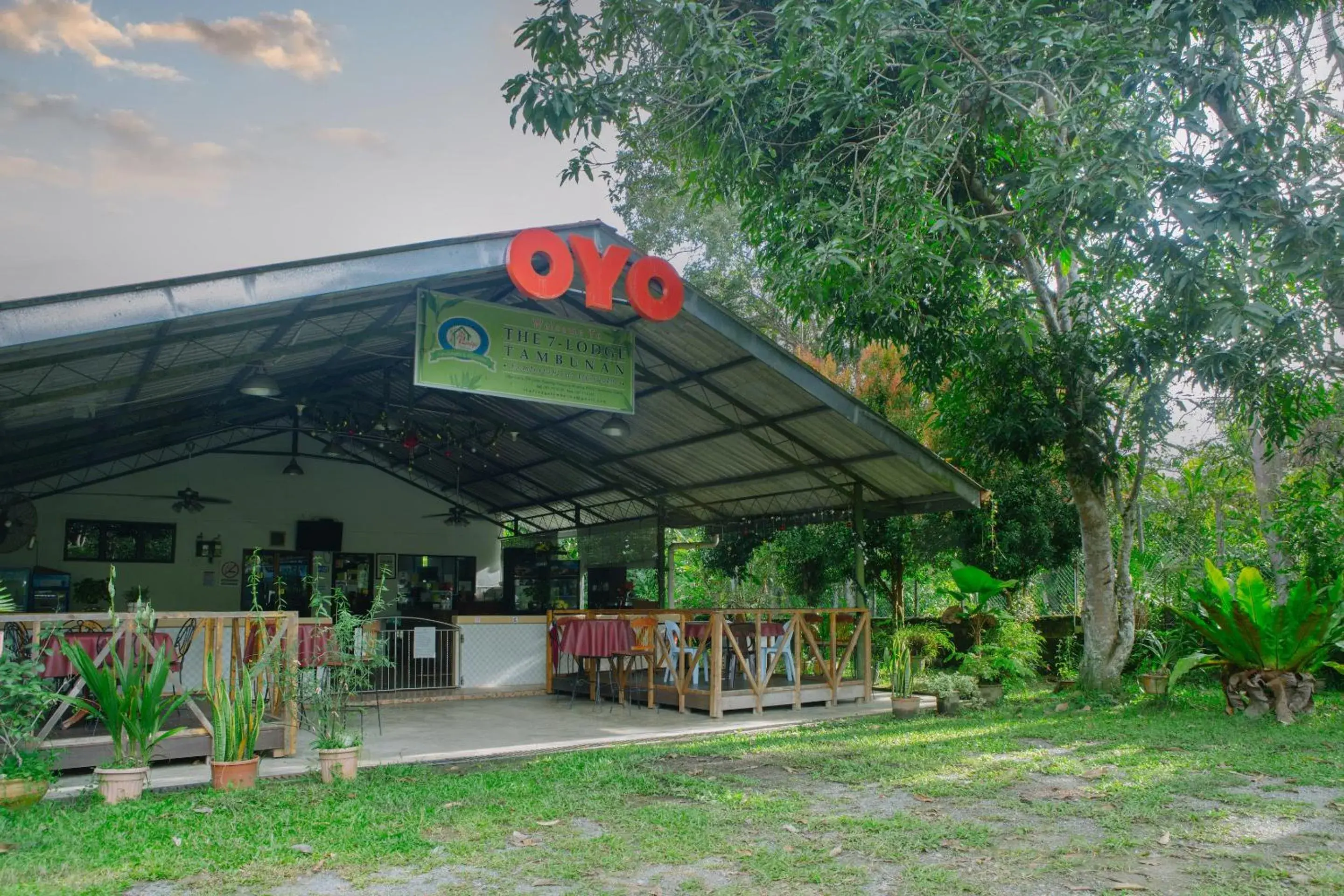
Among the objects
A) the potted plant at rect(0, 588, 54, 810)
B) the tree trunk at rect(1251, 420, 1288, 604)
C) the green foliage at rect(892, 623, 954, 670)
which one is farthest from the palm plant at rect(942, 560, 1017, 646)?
the potted plant at rect(0, 588, 54, 810)

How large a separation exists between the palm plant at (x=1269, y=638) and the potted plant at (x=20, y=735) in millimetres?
9027

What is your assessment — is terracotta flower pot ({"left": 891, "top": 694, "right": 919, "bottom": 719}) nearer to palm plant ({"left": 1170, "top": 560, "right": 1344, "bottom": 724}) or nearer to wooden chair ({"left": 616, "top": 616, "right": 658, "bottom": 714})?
palm plant ({"left": 1170, "top": 560, "right": 1344, "bottom": 724})

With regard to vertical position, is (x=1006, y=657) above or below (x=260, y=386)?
below

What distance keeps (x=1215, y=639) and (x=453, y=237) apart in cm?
782

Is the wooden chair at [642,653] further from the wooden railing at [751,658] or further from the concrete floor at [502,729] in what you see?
the concrete floor at [502,729]

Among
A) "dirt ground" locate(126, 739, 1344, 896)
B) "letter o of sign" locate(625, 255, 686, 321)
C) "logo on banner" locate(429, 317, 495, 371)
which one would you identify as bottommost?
"dirt ground" locate(126, 739, 1344, 896)

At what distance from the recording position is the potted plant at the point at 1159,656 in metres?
9.44

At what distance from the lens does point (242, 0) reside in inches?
632

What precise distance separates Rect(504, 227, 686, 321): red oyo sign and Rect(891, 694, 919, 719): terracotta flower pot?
4405 millimetres

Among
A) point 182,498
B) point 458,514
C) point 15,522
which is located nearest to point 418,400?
point 458,514

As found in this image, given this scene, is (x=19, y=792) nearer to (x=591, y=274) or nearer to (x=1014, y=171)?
(x=591, y=274)

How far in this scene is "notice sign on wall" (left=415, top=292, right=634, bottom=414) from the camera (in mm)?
8555

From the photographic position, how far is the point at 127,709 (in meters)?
5.39

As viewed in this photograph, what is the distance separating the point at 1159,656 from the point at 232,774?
967cm
